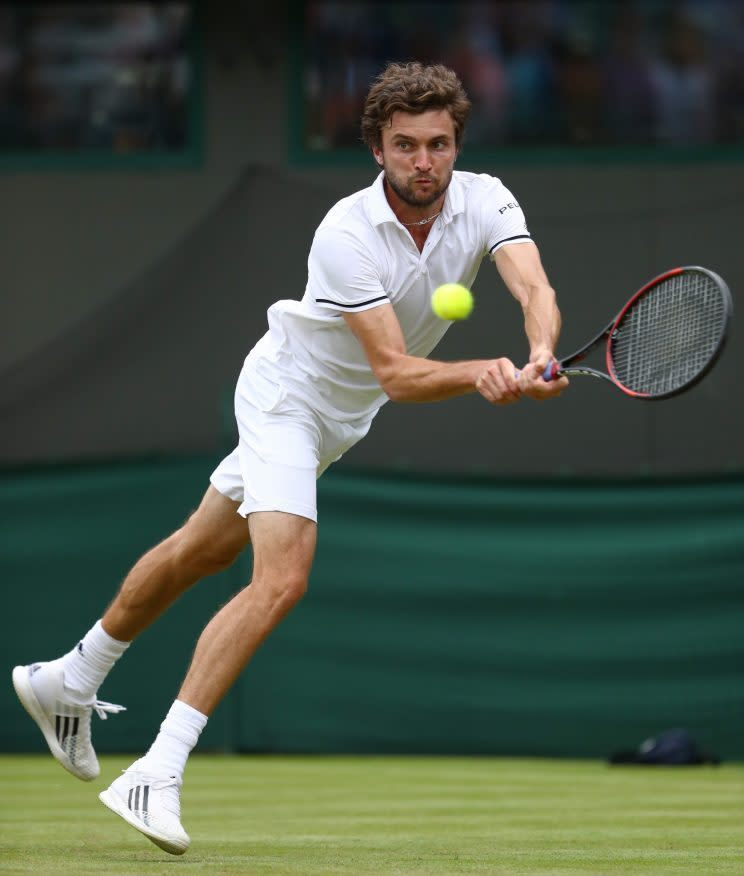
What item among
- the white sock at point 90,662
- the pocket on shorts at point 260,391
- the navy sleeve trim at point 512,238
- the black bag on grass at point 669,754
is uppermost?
the navy sleeve trim at point 512,238

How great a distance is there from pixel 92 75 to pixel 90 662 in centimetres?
573

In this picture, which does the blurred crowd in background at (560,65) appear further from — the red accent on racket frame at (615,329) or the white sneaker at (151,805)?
the white sneaker at (151,805)

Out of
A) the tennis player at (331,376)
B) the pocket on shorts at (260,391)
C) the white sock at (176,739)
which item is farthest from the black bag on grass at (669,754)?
the white sock at (176,739)

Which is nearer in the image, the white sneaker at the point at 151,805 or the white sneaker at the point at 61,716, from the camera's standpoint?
the white sneaker at the point at 151,805

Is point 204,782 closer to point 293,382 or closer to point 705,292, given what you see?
point 293,382

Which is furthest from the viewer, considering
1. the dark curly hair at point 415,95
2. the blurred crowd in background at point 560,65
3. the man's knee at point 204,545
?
the blurred crowd in background at point 560,65

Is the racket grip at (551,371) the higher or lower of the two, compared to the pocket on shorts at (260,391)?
higher

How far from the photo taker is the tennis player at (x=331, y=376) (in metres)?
4.48

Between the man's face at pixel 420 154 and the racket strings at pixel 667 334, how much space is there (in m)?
0.61

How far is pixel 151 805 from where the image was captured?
4324 millimetres

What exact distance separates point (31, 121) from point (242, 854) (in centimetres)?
654

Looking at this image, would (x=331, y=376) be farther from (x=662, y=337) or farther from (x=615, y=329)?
(x=662, y=337)

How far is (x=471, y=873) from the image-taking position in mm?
4227

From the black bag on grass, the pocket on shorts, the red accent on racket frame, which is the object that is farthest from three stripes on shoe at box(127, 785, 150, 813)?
the black bag on grass
